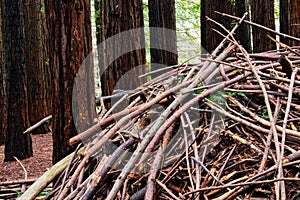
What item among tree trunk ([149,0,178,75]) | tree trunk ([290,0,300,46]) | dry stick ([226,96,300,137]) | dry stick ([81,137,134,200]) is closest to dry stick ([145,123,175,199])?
dry stick ([81,137,134,200])

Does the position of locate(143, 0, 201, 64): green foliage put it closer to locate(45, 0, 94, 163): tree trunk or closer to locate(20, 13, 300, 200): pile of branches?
locate(45, 0, 94, 163): tree trunk

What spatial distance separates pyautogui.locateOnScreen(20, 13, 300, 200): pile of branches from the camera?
1584mm

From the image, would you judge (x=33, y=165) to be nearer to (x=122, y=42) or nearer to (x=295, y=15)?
(x=122, y=42)

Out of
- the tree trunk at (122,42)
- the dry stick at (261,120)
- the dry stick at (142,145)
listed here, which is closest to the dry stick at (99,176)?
the dry stick at (142,145)

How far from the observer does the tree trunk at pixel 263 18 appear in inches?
393

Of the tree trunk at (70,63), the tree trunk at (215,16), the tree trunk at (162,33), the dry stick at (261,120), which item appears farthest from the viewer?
the tree trunk at (162,33)

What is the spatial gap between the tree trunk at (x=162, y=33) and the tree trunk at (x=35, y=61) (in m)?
3.28

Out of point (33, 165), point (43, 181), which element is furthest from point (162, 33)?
point (43, 181)

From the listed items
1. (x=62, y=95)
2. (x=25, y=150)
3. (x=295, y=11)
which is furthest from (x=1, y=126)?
(x=62, y=95)

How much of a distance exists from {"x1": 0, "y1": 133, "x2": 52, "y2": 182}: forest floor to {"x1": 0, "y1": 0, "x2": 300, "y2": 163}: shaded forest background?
32 cm

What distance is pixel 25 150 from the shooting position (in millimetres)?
8758

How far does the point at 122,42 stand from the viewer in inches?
236

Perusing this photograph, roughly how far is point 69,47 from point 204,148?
1.56m

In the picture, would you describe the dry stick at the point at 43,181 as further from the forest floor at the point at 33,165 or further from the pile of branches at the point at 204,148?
the forest floor at the point at 33,165
